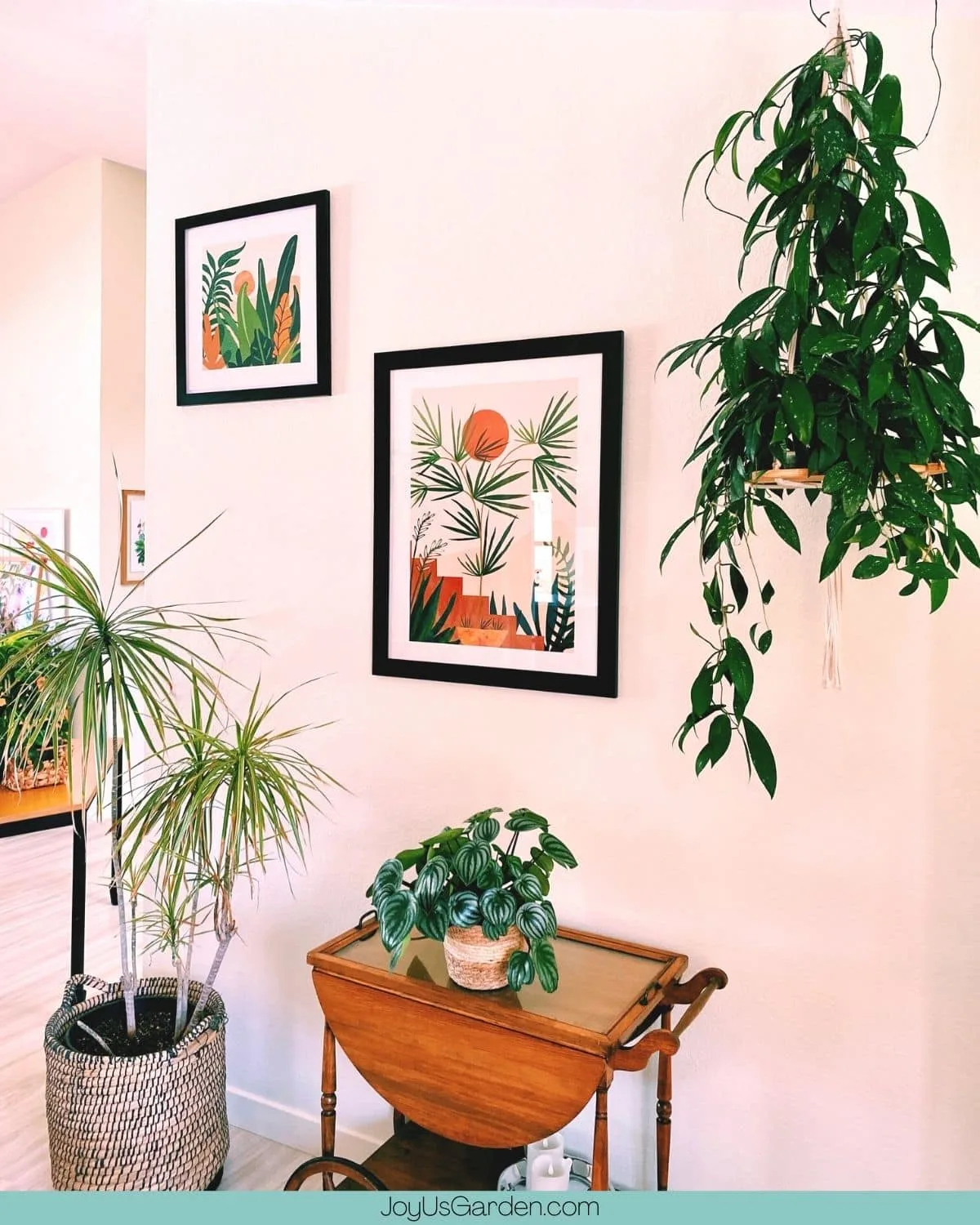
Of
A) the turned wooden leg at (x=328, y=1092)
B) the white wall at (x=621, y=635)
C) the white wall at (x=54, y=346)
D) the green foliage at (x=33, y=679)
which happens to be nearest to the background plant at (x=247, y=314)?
the white wall at (x=621, y=635)

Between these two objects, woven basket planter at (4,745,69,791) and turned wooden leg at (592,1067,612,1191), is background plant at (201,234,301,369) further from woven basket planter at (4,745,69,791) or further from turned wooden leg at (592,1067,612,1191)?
woven basket planter at (4,745,69,791)

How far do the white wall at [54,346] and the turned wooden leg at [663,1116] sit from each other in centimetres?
386

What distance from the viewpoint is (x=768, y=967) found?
175 centimetres

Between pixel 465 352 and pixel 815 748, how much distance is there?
100cm

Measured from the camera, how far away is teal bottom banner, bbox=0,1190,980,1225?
64.6 inches

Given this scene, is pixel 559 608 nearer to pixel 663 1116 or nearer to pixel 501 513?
pixel 501 513

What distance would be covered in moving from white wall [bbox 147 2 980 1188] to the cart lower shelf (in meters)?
0.19

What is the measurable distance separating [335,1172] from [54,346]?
429cm

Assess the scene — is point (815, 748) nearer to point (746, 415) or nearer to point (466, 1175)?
point (746, 415)

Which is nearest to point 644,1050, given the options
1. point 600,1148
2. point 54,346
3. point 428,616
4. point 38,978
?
point 600,1148

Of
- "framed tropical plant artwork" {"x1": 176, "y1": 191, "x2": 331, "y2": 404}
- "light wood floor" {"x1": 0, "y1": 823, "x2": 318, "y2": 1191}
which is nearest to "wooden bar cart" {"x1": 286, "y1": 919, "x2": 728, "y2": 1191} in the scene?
"light wood floor" {"x1": 0, "y1": 823, "x2": 318, "y2": 1191}

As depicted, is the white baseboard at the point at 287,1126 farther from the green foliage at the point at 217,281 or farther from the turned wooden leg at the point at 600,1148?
the green foliage at the point at 217,281

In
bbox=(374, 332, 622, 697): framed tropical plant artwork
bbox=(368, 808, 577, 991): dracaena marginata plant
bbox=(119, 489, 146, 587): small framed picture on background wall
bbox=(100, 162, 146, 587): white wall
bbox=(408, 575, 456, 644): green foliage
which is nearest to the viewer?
bbox=(368, 808, 577, 991): dracaena marginata plant

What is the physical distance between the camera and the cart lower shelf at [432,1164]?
1.86 metres
